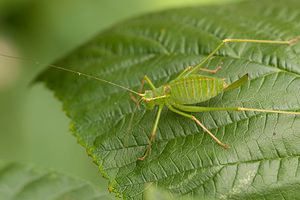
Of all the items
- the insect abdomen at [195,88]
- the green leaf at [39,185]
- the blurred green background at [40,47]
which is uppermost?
the blurred green background at [40,47]

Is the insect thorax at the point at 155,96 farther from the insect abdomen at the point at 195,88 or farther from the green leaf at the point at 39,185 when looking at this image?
the green leaf at the point at 39,185

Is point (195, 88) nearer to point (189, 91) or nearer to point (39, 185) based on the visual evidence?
point (189, 91)

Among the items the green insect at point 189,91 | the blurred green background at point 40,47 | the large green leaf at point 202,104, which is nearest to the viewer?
the large green leaf at point 202,104

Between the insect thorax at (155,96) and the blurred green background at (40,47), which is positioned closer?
the insect thorax at (155,96)

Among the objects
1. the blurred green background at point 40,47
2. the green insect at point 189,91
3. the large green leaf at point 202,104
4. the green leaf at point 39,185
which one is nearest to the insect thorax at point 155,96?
the green insect at point 189,91

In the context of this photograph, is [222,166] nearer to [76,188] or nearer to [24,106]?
[76,188]

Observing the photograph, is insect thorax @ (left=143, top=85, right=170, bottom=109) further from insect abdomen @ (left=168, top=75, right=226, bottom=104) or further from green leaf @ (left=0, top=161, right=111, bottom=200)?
green leaf @ (left=0, top=161, right=111, bottom=200)

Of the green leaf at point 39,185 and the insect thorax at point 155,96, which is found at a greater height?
the insect thorax at point 155,96
